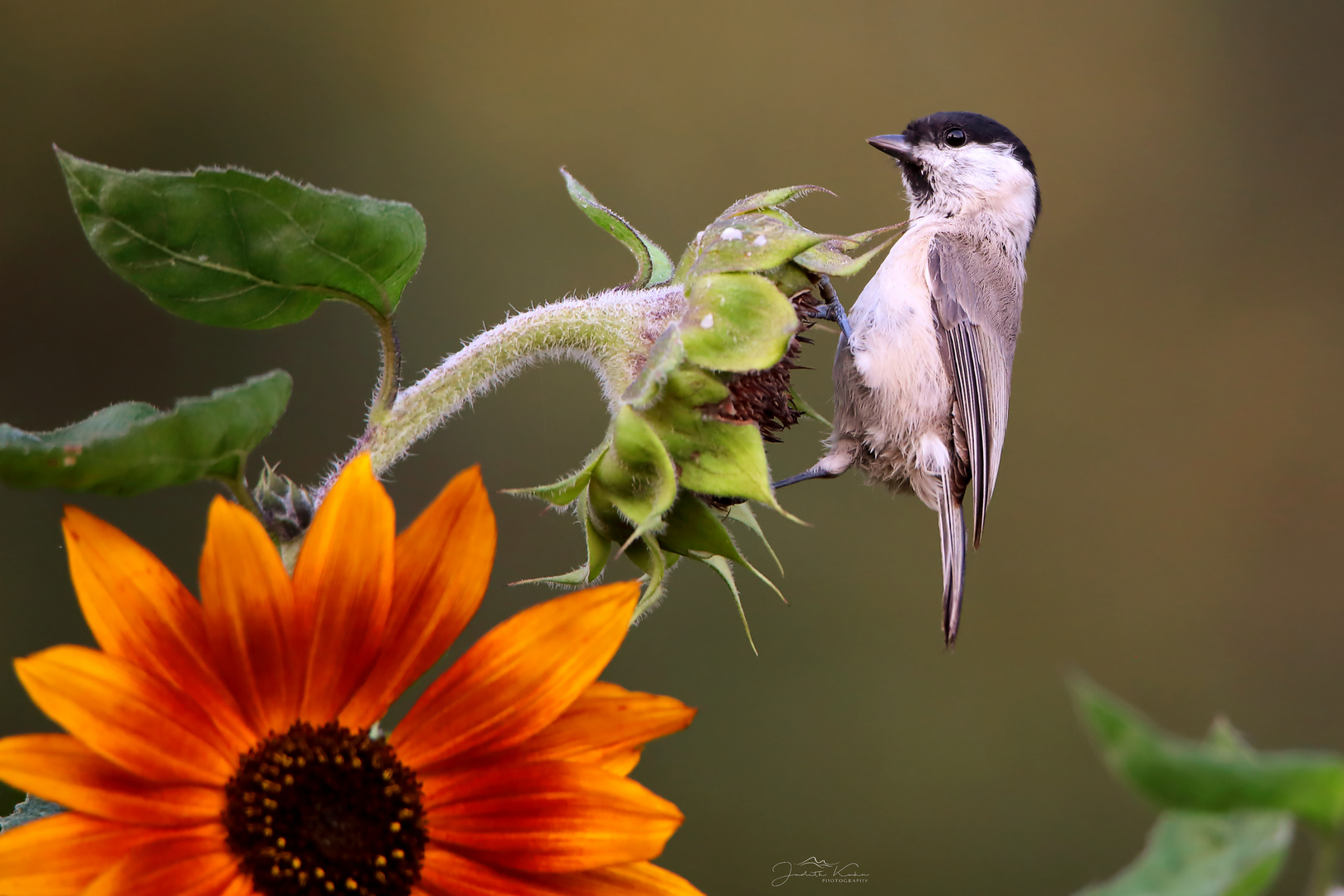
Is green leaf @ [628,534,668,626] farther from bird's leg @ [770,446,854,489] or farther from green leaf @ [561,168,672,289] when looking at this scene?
bird's leg @ [770,446,854,489]

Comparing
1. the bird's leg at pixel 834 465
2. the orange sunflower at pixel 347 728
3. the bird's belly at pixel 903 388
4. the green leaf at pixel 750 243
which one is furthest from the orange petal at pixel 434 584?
the bird's belly at pixel 903 388

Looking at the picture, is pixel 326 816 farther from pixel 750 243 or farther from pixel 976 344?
pixel 976 344

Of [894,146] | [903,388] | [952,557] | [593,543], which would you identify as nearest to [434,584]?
[593,543]

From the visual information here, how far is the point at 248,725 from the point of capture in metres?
0.68

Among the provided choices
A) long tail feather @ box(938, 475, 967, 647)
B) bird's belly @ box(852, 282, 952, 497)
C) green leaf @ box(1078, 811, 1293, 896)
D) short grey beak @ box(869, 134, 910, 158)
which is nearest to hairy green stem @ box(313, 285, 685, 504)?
green leaf @ box(1078, 811, 1293, 896)

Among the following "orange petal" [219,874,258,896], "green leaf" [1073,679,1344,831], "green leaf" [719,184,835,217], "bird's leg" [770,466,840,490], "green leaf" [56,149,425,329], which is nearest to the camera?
"green leaf" [1073,679,1344,831]

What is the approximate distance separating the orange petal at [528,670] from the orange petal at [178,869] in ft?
0.44

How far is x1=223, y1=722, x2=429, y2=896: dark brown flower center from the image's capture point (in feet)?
2.20

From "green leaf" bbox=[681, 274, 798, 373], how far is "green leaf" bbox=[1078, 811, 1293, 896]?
22.0 inches

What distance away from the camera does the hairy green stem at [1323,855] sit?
0.29 m

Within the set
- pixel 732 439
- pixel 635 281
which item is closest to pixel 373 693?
pixel 732 439

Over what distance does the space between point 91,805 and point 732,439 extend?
0.49 metres

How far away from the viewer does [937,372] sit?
212cm

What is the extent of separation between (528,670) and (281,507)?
10.0 inches
